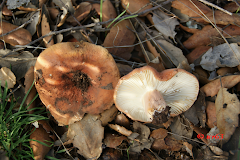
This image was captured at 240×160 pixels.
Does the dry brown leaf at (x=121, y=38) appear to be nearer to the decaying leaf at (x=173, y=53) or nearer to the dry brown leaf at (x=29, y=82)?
the decaying leaf at (x=173, y=53)

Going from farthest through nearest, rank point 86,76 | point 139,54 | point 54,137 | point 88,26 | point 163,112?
point 139,54 < point 88,26 < point 54,137 < point 86,76 < point 163,112

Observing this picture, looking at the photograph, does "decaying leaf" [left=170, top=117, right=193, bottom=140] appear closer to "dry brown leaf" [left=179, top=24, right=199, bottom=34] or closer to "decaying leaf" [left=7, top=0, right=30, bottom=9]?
"dry brown leaf" [left=179, top=24, right=199, bottom=34]

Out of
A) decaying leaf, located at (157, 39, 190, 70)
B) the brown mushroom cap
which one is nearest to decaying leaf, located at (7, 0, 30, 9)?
the brown mushroom cap

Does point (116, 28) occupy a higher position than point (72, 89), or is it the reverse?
point (116, 28)

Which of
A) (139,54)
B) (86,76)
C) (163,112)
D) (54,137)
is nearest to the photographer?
(163,112)

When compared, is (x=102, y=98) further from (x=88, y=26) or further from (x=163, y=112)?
(x=88, y=26)

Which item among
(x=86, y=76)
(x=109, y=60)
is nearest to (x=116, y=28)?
(x=109, y=60)

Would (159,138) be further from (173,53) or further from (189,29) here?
(189,29)

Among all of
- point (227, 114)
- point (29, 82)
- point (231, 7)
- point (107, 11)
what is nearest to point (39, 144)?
point (29, 82)

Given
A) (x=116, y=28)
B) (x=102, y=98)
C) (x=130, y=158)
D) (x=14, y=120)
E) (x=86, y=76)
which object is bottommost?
(x=130, y=158)
